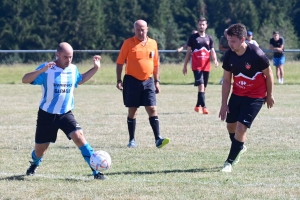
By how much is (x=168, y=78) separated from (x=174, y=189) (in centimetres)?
1846

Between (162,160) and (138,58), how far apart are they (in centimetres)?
182

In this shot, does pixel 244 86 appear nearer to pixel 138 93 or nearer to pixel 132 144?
pixel 138 93

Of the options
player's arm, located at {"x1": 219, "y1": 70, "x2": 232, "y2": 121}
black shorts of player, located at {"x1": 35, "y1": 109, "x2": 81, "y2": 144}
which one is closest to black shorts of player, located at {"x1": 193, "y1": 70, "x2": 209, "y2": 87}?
player's arm, located at {"x1": 219, "y1": 70, "x2": 232, "y2": 121}

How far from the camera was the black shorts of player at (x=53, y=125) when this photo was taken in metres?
7.40

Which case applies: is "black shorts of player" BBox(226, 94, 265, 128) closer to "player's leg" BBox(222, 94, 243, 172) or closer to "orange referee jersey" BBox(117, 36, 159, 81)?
"player's leg" BBox(222, 94, 243, 172)

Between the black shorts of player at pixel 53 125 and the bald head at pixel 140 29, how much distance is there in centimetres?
253

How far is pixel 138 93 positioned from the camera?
9.94m

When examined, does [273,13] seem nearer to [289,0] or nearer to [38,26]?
[289,0]

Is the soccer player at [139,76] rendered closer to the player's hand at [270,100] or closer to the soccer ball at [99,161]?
the player's hand at [270,100]

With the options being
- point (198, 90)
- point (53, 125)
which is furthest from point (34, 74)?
point (198, 90)

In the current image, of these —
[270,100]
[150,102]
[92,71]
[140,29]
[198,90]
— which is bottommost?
[198,90]

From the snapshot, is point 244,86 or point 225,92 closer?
point 244,86

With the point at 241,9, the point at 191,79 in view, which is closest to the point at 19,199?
the point at 191,79

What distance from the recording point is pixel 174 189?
22.5ft
